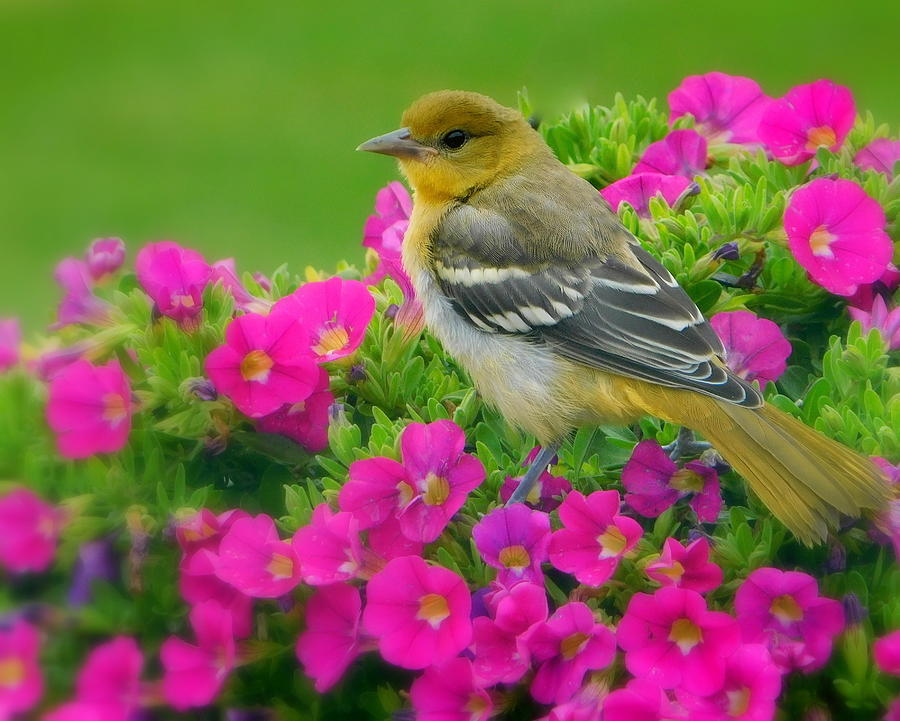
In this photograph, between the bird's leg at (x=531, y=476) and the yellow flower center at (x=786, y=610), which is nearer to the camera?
the yellow flower center at (x=786, y=610)

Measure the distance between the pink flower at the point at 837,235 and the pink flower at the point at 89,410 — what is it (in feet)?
3.76

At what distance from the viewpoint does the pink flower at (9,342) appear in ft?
7.42

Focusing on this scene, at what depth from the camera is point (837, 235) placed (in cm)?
223

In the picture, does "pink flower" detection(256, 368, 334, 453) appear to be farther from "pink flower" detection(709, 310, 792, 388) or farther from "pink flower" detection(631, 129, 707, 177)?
"pink flower" detection(631, 129, 707, 177)

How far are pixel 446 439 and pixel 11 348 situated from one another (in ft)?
2.82

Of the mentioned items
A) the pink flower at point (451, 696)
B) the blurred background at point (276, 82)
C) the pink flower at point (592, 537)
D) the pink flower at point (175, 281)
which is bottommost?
the blurred background at point (276, 82)

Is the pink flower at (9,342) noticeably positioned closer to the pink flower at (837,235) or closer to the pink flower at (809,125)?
the pink flower at (837,235)

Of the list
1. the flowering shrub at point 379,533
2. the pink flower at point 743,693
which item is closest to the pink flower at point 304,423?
the flowering shrub at point 379,533

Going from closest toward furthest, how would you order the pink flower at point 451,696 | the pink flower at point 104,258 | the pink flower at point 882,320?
the pink flower at point 451,696 < the pink flower at point 882,320 < the pink flower at point 104,258

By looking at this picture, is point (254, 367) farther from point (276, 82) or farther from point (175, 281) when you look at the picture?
point (276, 82)

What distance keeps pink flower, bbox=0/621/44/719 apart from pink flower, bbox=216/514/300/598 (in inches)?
11.4

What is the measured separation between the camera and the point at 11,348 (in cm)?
229

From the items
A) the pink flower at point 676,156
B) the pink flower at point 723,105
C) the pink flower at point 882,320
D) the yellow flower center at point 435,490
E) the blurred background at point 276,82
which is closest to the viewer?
the yellow flower center at point 435,490

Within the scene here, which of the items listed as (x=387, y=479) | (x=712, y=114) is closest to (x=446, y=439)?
(x=387, y=479)
